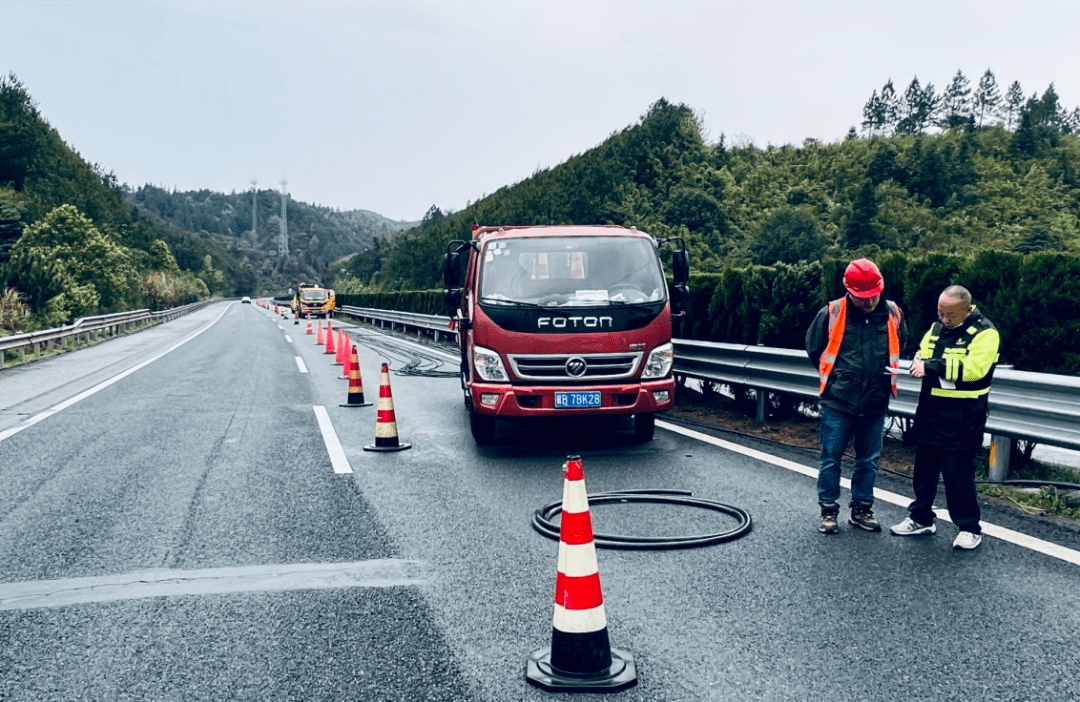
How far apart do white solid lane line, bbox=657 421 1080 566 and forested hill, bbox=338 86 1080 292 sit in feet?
276

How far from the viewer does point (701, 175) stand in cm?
10844

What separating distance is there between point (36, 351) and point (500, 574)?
2278 cm

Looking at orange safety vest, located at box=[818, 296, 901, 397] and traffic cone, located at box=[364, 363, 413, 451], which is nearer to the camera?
orange safety vest, located at box=[818, 296, 901, 397]

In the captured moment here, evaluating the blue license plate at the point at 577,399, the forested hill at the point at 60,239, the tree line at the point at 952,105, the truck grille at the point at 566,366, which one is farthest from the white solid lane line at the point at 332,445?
the tree line at the point at 952,105

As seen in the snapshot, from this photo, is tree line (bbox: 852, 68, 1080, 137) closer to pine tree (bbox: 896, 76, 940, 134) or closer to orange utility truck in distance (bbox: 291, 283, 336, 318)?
pine tree (bbox: 896, 76, 940, 134)

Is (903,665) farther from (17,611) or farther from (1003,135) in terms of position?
(1003,135)

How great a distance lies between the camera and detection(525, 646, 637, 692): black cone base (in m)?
3.45

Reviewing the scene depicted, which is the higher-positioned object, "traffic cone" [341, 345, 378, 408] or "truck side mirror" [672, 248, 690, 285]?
"truck side mirror" [672, 248, 690, 285]

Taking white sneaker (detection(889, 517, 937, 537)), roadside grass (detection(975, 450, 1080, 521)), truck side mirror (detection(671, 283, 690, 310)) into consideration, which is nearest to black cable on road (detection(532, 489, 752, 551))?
white sneaker (detection(889, 517, 937, 537))

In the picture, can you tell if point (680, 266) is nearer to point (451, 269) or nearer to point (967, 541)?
point (451, 269)

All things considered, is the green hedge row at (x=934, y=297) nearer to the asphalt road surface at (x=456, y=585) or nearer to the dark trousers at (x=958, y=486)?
the asphalt road surface at (x=456, y=585)

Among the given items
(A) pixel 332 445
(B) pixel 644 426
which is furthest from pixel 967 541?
(A) pixel 332 445

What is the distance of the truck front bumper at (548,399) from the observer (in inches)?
338

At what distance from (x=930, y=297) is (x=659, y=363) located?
9.25 feet
